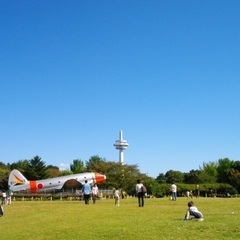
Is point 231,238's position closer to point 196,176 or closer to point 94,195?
point 94,195

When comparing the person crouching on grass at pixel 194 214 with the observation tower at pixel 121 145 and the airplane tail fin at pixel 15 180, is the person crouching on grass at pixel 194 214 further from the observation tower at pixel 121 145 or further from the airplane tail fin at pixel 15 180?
the observation tower at pixel 121 145

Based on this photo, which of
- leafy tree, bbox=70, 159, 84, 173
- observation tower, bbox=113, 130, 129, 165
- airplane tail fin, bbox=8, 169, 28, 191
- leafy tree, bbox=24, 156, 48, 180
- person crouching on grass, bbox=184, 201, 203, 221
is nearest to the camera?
person crouching on grass, bbox=184, 201, 203, 221

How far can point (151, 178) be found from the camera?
309ft

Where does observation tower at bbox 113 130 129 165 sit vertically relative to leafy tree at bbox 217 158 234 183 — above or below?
above

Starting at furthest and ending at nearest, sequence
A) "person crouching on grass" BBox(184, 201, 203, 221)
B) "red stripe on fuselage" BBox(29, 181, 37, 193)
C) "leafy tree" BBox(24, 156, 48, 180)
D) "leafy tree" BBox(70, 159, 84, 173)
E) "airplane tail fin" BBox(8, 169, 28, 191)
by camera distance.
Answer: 1. "leafy tree" BBox(70, 159, 84, 173)
2. "leafy tree" BBox(24, 156, 48, 180)
3. "airplane tail fin" BBox(8, 169, 28, 191)
4. "red stripe on fuselage" BBox(29, 181, 37, 193)
5. "person crouching on grass" BBox(184, 201, 203, 221)

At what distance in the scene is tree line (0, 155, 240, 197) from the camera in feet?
291

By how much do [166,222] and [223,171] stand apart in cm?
10256

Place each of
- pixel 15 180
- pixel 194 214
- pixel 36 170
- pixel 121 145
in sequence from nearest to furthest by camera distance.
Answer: pixel 194 214 → pixel 15 180 → pixel 36 170 → pixel 121 145

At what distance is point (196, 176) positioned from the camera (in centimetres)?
11238

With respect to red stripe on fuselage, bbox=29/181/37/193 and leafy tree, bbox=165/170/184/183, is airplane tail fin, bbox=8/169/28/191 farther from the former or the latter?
leafy tree, bbox=165/170/184/183

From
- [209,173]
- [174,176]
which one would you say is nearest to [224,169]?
[209,173]

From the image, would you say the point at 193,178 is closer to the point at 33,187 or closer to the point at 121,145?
the point at 121,145

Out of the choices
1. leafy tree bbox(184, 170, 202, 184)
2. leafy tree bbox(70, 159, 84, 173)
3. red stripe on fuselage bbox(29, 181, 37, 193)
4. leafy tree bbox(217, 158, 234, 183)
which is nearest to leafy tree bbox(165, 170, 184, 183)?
leafy tree bbox(184, 170, 202, 184)

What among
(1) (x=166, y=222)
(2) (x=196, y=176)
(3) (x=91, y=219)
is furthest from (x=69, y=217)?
(2) (x=196, y=176)
